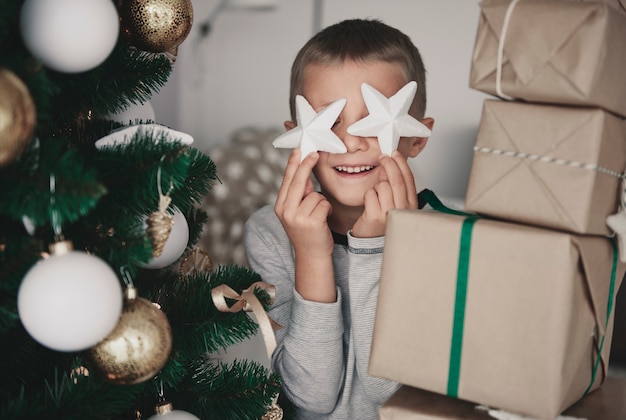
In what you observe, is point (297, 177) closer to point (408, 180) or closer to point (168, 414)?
point (408, 180)

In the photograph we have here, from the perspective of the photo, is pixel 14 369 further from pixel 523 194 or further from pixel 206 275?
pixel 523 194

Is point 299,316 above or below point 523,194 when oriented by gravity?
below

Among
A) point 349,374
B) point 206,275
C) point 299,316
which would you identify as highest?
point 206,275

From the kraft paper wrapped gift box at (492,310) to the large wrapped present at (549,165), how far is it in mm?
23

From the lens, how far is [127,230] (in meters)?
0.65

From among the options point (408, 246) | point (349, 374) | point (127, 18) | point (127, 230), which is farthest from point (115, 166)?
point (349, 374)

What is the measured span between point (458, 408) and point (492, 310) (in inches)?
5.7

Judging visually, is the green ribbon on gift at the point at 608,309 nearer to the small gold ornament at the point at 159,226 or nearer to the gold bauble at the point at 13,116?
the small gold ornament at the point at 159,226

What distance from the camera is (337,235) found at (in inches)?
47.4

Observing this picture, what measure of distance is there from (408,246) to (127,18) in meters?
0.47

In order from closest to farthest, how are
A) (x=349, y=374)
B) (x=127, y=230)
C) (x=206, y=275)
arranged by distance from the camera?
(x=127, y=230) < (x=206, y=275) < (x=349, y=374)

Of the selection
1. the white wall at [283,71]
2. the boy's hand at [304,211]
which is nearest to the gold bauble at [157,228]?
the boy's hand at [304,211]

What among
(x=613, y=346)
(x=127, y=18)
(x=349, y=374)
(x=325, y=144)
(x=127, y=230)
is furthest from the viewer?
(x=613, y=346)

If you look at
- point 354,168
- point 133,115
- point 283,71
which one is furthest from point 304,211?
point 283,71
